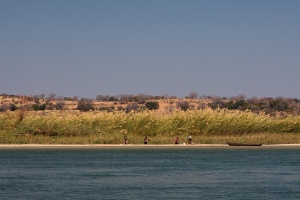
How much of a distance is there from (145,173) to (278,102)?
334 ft

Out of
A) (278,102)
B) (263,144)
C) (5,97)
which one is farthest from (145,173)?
(5,97)

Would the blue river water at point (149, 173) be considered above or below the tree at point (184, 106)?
below

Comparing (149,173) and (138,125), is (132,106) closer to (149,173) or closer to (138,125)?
(138,125)

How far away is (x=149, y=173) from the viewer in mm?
44094

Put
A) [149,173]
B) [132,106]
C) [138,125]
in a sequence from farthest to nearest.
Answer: [132,106] → [138,125] → [149,173]

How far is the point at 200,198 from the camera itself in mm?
33156

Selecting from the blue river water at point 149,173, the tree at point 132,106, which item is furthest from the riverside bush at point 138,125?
the tree at point 132,106

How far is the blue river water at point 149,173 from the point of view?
115ft

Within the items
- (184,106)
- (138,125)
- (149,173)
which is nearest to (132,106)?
(184,106)

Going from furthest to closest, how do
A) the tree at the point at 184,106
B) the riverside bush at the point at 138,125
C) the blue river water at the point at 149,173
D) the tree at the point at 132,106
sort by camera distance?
1. the tree at the point at 132,106
2. the tree at the point at 184,106
3. the riverside bush at the point at 138,125
4. the blue river water at the point at 149,173

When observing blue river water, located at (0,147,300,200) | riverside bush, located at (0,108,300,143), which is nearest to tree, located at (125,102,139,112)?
→ riverside bush, located at (0,108,300,143)

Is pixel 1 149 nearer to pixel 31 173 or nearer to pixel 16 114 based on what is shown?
pixel 16 114

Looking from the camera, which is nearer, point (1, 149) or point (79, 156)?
point (79, 156)

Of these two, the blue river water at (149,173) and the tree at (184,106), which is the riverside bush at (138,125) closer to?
the blue river water at (149,173)
